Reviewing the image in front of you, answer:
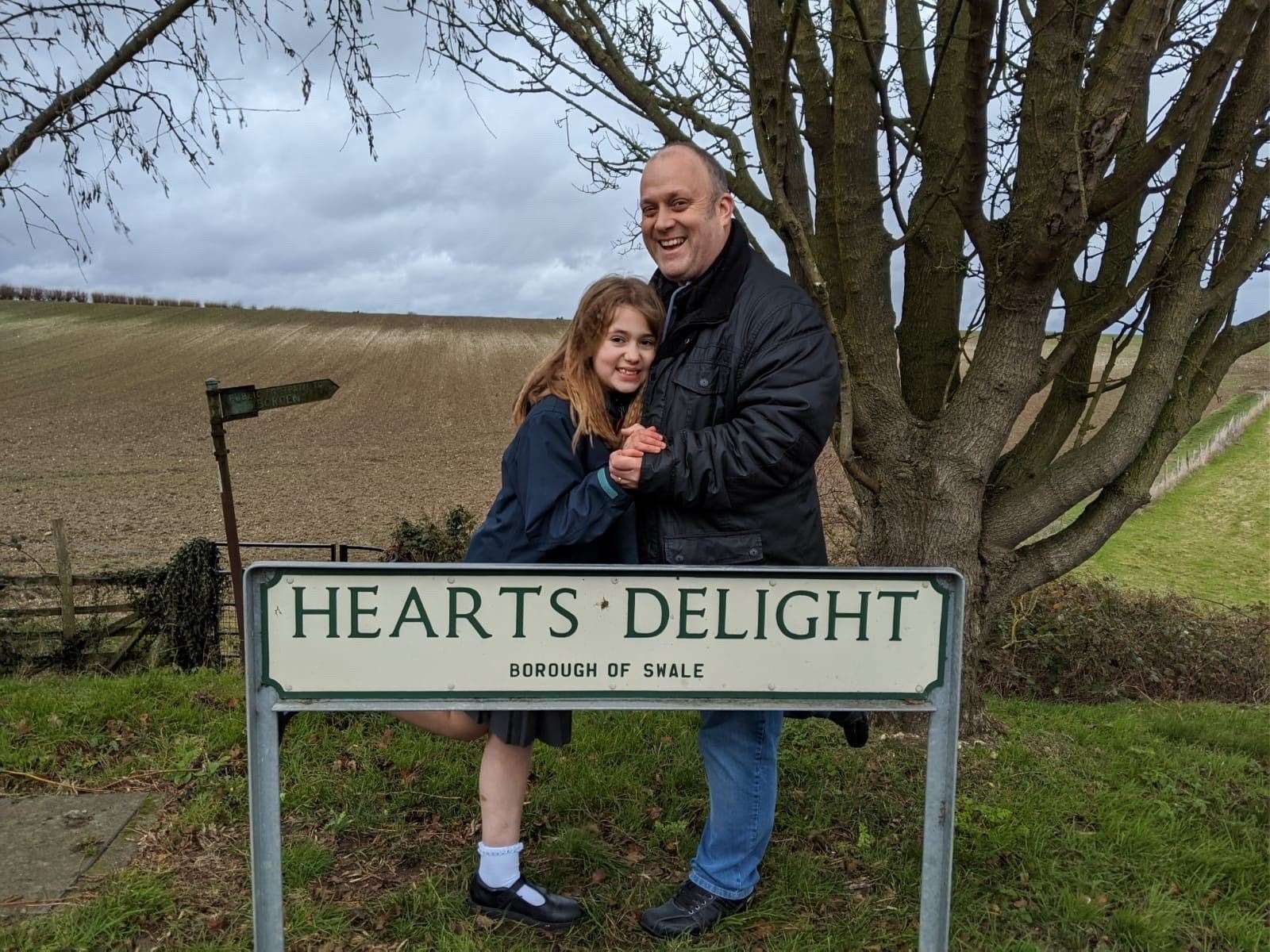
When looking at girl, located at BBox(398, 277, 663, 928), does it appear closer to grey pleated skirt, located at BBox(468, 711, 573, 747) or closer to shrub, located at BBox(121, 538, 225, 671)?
grey pleated skirt, located at BBox(468, 711, 573, 747)

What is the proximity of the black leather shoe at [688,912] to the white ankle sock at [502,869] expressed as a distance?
318 millimetres

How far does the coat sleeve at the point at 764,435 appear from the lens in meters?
2.14

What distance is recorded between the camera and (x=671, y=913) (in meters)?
2.55

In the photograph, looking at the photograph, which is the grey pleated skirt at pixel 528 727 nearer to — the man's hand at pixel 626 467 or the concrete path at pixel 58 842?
the man's hand at pixel 626 467

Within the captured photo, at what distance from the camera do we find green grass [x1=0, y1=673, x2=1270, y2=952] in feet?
8.37

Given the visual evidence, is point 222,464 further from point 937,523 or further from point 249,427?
point 249,427

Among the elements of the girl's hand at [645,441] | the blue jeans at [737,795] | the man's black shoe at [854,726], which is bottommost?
the blue jeans at [737,795]

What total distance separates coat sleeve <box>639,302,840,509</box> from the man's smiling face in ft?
1.04

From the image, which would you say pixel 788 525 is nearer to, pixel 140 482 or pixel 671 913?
pixel 671 913

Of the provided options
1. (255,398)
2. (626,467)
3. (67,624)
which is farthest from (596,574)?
(67,624)

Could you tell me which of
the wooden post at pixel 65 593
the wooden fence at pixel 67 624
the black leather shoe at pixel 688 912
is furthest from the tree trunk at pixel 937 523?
the wooden post at pixel 65 593

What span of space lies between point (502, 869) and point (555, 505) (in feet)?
3.62

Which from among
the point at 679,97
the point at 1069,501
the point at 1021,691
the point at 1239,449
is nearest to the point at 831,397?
the point at 1069,501

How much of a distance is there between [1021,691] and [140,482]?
16.4m
